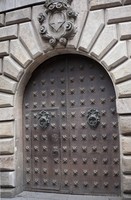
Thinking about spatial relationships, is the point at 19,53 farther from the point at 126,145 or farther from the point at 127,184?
the point at 127,184

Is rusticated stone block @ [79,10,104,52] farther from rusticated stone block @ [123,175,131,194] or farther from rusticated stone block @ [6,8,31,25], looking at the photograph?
rusticated stone block @ [123,175,131,194]

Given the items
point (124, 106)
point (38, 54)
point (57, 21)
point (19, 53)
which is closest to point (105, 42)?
point (57, 21)

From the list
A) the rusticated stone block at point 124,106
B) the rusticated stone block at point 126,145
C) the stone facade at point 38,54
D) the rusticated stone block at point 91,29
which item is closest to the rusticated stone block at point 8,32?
the stone facade at point 38,54

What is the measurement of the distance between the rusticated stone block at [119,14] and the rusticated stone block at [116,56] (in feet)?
1.18

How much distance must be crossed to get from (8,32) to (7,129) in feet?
5.48

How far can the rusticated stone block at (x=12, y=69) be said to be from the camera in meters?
4.82

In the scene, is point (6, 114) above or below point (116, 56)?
below

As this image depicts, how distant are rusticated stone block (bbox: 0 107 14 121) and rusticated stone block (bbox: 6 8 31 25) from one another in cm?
150

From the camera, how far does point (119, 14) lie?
4.30 meters

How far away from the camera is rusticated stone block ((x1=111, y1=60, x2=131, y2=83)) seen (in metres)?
4.21

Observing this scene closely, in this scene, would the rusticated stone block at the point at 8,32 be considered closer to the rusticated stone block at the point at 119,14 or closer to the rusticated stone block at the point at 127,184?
the rusticated stone block at the point at 119,14

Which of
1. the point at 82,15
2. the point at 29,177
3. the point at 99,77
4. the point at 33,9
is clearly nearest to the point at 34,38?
the point at 33,9

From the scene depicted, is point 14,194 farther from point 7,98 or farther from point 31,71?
point 31,71

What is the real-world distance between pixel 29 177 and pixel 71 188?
2.54ft
